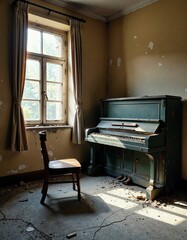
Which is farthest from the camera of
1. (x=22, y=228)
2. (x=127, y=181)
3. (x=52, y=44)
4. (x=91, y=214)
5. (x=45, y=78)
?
(x=52, y=44)

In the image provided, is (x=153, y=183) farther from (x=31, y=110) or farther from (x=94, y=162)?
(x=31, y=110)

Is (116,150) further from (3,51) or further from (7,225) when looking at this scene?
(3,51)

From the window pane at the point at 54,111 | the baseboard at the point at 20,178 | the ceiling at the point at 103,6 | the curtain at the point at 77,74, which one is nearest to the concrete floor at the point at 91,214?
the baseboard at the point at 20,178

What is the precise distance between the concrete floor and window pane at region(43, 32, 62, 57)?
7.40 feet

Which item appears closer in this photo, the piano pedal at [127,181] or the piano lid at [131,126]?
the piano lid at [131,126]

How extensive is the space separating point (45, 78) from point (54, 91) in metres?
0.29

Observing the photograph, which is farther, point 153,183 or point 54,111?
point 54,111

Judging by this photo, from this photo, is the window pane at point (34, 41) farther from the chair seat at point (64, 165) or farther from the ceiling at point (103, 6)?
the chair seat at point (64, 165)

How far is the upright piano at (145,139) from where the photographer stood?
9.09ft

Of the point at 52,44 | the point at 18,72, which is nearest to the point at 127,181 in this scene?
the point at 18,72

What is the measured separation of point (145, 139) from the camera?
2654mm

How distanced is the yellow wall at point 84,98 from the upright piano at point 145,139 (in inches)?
18.7

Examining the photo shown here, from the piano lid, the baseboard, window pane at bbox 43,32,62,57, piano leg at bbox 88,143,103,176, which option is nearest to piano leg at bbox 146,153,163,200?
the piano lid

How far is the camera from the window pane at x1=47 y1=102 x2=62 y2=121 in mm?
3793
